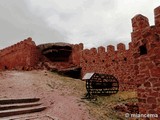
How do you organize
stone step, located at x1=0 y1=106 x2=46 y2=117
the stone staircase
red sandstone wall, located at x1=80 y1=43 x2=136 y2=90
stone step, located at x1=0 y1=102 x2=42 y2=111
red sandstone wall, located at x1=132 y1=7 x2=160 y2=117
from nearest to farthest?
red sandstone wall, located at x1=132 y1=7 x2=160 y2=117, stone step, located at x1=0 y1=106 x2=46 y2=117, the stone staircase, stone step, located at x1=0 y1=102 x2=42 y2=111, red sandstone wall, located at x1=80 y1=43 x2=136 y2=90

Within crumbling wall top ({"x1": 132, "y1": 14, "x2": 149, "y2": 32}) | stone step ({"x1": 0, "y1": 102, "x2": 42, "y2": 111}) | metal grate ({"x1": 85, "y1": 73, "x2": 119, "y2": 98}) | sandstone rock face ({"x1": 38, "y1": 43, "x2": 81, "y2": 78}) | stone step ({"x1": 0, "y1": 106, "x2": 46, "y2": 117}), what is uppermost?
sandstone rock face ({"x1": 38, "y1": 43, "x2": 81, "y2": 78})

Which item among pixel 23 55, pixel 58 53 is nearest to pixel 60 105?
pixel 23 55

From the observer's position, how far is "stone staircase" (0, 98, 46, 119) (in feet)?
26.4

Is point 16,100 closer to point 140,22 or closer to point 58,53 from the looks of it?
point 140,22

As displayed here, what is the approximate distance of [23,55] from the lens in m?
21.9

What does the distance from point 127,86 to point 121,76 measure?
3.61 ft

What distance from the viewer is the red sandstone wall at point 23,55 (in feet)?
71.7

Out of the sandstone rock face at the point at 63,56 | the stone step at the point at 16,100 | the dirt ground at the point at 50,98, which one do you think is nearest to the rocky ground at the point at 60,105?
the dirt ground at the point at 50,98

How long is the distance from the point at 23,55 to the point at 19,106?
13.7m

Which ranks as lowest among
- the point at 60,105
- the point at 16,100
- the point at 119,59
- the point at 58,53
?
the point at 60,105

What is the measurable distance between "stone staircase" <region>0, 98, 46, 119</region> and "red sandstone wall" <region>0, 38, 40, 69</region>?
11.9 meters

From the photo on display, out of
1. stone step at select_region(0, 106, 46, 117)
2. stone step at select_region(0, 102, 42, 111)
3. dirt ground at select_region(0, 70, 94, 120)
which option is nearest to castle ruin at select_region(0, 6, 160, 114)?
dirt ground at select_region(0, 70, 94, 120)

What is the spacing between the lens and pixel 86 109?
30.7 feet

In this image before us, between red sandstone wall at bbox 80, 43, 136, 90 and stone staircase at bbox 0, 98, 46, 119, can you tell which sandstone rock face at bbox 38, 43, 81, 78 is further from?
stone staircase at bbox 0, 98, 46, 119
